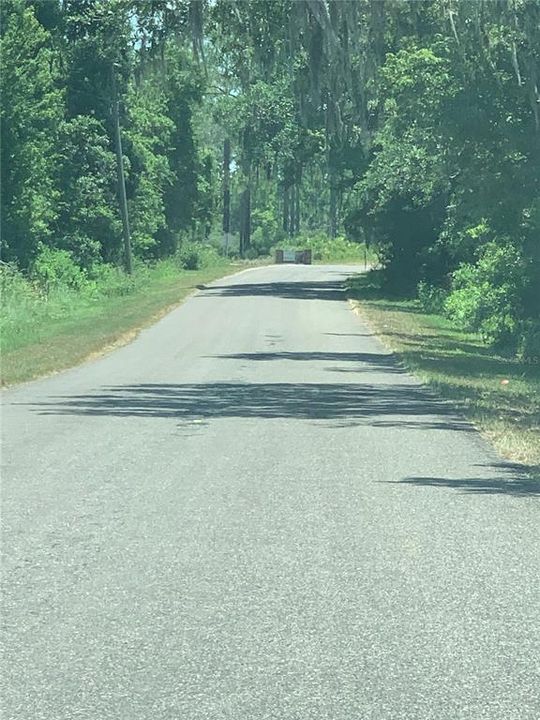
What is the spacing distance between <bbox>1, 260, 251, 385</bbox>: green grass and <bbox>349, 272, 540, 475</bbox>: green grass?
23.0ft

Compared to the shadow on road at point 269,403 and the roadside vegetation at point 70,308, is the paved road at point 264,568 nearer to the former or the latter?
the shadow on road at point 269,403

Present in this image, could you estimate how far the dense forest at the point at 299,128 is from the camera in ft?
67.0

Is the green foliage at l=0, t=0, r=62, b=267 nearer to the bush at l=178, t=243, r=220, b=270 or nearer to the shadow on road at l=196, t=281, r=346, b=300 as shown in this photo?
the shadow on road at l=196, t=281, r=346, b=300

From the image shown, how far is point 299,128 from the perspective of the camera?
50906mm

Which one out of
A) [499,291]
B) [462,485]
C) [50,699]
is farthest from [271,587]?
[499,291]

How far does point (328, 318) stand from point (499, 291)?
11.0 m

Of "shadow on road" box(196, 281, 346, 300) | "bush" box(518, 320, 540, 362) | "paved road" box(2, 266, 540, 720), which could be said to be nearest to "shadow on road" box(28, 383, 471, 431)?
"paved road" box(2, 266, 540, 720)

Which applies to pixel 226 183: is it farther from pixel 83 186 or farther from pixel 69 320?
pixel 69 320

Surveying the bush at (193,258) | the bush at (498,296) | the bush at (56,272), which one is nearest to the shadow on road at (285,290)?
the bush at (56,272)

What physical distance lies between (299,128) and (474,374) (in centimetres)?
2905

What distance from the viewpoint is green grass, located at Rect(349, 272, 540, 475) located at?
14.9 m

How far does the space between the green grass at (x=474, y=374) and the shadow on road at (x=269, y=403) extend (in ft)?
1.78

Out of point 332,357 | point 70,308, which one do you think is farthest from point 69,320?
point 332,357

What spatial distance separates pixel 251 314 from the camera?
42.2 m
